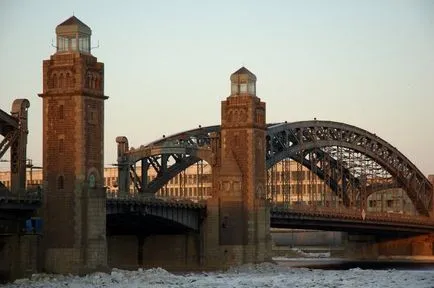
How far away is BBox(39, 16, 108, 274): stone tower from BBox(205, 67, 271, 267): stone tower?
33019mm

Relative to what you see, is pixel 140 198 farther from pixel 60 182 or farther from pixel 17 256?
pixel 17 256

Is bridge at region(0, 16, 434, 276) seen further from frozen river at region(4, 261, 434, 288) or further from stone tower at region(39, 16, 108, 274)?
frozen river at region(4, 261, 434, 288)

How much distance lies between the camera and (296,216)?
16500 centimetres

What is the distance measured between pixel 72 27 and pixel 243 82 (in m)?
39.6

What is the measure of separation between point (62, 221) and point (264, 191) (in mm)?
43771

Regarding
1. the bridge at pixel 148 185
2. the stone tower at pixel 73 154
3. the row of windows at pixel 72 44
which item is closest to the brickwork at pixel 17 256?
the bridge at pixel 148 185

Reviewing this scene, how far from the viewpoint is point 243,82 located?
15062 cm

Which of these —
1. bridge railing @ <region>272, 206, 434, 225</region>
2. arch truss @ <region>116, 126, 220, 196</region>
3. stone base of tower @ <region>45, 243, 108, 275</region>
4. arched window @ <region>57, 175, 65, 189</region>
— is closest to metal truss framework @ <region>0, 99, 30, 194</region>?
arched window @ <region>57, 175, 65, 189</region>

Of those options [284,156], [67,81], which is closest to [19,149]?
[67,81]

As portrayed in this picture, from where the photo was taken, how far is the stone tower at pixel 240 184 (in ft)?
478

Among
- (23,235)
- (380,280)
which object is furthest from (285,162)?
(23,235)

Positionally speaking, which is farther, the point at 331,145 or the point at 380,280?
the point at 331,145

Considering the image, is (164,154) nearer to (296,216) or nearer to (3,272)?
(296,216)

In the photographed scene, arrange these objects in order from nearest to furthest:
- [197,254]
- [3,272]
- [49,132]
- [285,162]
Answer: [3,272] → [49,132] → [197,254] → [285,162]
